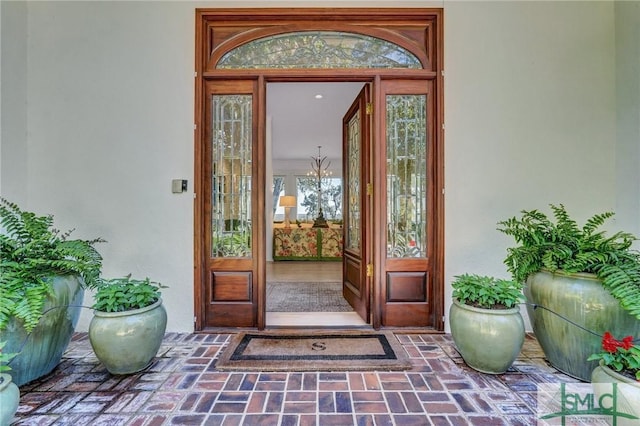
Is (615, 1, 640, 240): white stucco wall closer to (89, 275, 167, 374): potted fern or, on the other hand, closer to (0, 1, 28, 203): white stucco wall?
(89, 275, 167, 374): potted fern

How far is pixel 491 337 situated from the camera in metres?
1.91

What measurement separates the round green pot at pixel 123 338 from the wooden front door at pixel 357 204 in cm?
183

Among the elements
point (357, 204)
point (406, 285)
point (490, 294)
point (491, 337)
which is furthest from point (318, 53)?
point (491, 337)

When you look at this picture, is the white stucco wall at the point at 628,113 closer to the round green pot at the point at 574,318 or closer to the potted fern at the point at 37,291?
the round green pot at the point at 574,318

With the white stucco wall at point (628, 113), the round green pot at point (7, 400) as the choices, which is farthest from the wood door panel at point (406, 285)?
the round green pot at point (7, 400)

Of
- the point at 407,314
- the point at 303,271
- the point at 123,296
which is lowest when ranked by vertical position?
the point at 303,271

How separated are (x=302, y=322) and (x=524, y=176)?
243cm

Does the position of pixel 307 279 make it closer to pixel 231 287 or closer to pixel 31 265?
pixel 231 287

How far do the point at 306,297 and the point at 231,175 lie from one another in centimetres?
186

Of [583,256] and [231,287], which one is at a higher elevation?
[583,256]

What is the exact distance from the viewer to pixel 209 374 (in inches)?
79.0

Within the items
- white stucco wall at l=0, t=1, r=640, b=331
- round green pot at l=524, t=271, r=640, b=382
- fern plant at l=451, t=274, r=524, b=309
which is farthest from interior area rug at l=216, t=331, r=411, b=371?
round green pot at l=524, t=271, r=640, b=382

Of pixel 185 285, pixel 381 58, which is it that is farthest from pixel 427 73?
pixel 185 285

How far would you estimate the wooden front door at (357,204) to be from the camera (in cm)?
297
